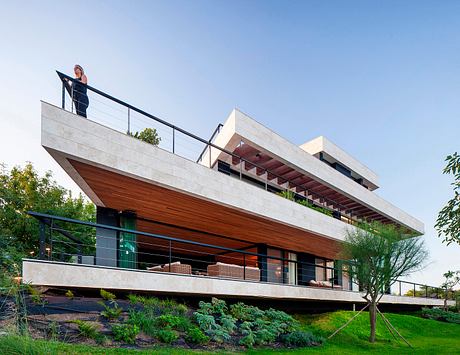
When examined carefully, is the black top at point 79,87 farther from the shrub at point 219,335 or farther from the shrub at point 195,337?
the shrub at point 219,335

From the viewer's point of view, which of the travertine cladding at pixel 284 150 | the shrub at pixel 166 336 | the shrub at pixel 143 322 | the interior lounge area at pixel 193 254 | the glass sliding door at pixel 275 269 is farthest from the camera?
the glass sliding door at pixel 275 269

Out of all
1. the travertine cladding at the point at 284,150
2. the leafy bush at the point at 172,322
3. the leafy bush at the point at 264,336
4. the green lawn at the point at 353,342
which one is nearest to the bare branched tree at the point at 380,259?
the green lawn at the point at 353,342

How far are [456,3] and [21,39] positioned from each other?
1343 centimetres

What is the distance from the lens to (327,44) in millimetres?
16609

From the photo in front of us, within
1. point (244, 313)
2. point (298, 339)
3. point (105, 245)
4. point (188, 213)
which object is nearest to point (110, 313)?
→ point (105, 245)

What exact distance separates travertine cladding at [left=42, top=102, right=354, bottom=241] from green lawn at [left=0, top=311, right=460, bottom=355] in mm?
4349

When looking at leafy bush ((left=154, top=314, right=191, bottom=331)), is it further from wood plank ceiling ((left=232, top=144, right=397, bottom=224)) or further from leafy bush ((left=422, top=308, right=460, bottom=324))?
leafy bush ((left=422, top=308, right=460, bottom=324))

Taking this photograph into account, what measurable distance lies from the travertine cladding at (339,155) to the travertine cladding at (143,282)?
35.9 ft

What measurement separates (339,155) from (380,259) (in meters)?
12.9

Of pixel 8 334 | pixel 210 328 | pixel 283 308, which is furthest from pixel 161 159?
pixel 283 308

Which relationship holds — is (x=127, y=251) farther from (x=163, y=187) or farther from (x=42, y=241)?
(x=42, y=241)

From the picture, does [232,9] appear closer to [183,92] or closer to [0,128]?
[183,92]

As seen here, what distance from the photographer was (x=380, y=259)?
1284 cm

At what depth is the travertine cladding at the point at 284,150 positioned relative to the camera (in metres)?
15.2
